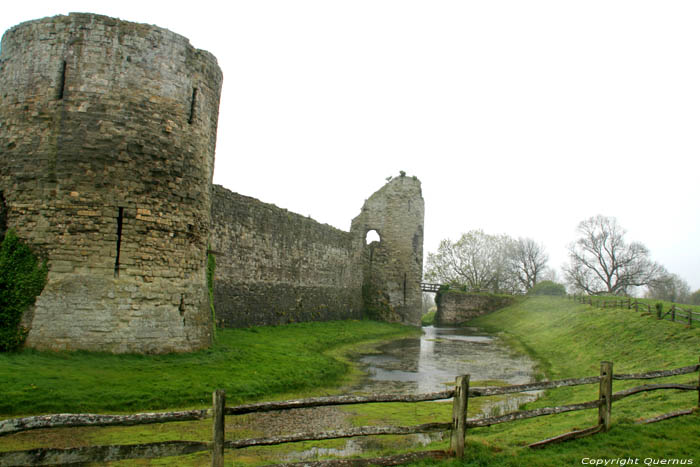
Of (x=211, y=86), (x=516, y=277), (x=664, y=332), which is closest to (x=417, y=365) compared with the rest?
(x=664, y=332)

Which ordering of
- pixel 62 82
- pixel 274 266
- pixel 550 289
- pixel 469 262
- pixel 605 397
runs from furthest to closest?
pixel 469 262 < pixel 550 289 < pixel 274 266 < pixel 62 82 < pixel 605 397

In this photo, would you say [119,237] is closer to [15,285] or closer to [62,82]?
[15,285]

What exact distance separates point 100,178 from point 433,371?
1045 cm

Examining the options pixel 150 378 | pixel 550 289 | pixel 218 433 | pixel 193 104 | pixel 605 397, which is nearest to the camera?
pixel 218 433

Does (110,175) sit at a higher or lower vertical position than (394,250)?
lower

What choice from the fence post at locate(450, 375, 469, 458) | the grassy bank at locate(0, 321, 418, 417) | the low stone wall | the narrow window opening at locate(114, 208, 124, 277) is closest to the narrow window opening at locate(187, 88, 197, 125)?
the narrow window opening at locate(114, 208, 124, 277)

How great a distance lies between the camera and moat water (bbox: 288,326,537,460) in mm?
9840

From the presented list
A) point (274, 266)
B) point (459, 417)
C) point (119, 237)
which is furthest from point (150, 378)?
point (274, 266)

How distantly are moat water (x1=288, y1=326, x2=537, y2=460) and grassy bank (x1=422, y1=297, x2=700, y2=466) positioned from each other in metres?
0.76

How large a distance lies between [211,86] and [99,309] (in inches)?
242

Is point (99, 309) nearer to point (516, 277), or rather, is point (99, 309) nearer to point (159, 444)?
point (159, 444)

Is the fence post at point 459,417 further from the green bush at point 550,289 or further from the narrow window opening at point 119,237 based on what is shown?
the green bush at point 550,289

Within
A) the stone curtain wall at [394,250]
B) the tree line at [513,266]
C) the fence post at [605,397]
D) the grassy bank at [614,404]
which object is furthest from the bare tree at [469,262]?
the fence post at [605,397]

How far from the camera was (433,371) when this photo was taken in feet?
49.8
